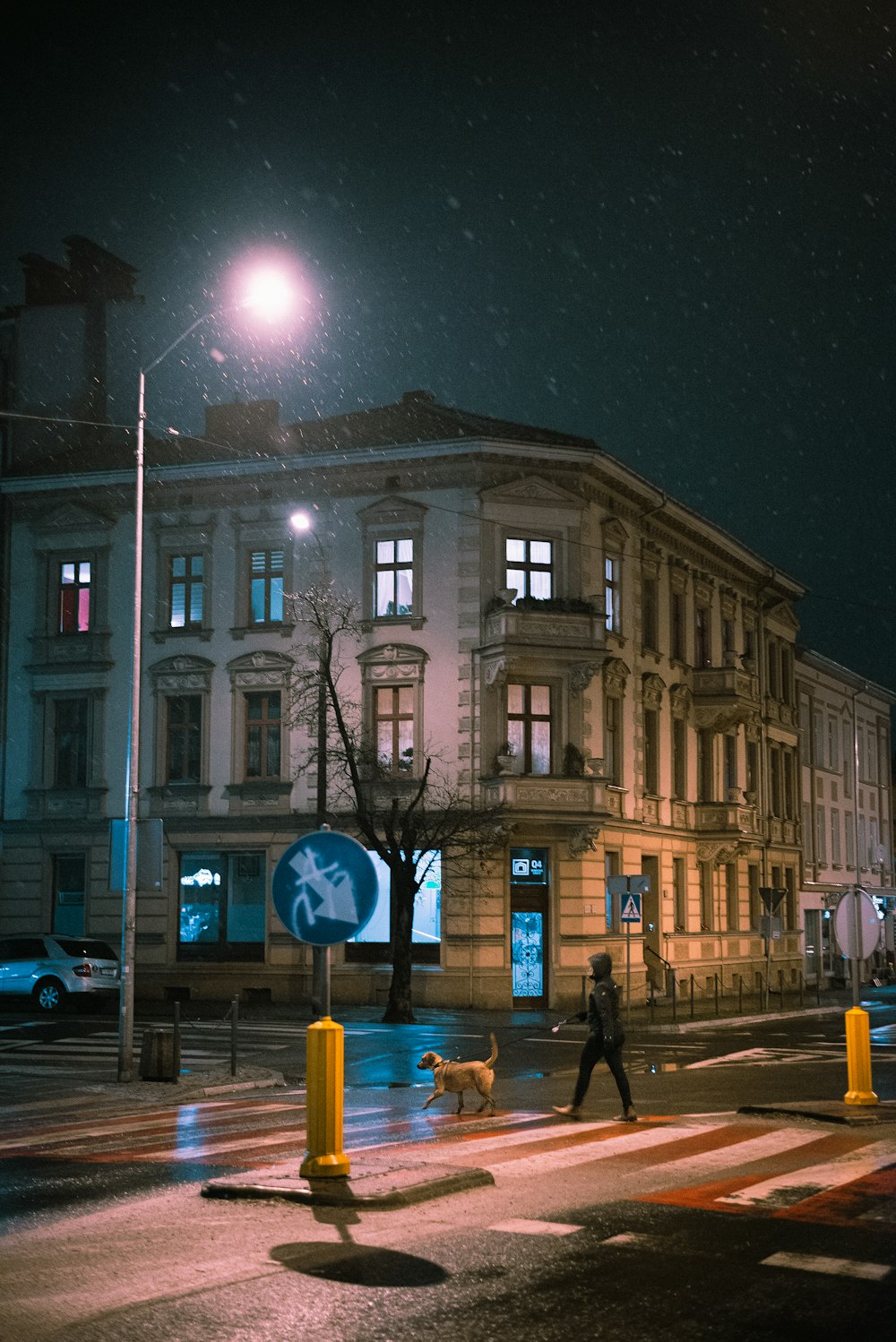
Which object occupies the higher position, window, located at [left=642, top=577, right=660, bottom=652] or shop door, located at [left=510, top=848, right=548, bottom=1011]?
window, located at [left=642, top=577, right=660, bottom=652]

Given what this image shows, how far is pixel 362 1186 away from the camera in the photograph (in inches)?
361

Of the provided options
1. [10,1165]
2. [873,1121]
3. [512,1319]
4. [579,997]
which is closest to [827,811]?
[579,997]

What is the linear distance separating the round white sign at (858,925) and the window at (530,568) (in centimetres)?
2136

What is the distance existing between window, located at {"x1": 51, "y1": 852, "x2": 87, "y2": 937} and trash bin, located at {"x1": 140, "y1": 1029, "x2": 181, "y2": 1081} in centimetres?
A: 2018

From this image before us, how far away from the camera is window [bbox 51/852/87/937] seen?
3894 centimetres

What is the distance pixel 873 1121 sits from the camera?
44.3ft

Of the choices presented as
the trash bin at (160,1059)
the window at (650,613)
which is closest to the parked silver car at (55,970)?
the trash bin at (160,1059)

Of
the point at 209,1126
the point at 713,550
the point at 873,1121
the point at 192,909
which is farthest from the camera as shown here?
the point at 713,550

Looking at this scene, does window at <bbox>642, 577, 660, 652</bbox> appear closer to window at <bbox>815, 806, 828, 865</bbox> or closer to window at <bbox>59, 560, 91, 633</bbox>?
window at <bbox>59, 560, 91, 633</bbox>

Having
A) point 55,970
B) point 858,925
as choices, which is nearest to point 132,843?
point 858,925

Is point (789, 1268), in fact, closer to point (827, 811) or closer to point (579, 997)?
point (579, 997)

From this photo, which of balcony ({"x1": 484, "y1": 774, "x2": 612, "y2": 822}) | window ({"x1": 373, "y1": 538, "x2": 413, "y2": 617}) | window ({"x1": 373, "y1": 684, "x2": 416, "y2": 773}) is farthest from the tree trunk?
window ({"x1": 373, "y1": 538, "x2": 413, "y2": 617})

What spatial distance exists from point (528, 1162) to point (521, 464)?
88.9ft

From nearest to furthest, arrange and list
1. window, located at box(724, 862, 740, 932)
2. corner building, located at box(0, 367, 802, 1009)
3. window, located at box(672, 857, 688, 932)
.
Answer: corner building, located at box(0, 367, 802, 1009)
window, located at box(672, 857, 688, 932)
window, located at box(724, 862, 740, 932)
